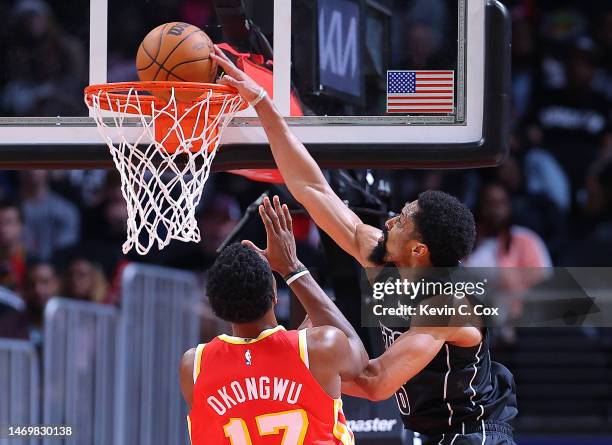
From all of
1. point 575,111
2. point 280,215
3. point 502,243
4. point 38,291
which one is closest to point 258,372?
point 280,215

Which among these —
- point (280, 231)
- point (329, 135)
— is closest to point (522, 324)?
point (329, 135)

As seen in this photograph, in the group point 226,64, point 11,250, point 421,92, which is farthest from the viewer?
point 11,250

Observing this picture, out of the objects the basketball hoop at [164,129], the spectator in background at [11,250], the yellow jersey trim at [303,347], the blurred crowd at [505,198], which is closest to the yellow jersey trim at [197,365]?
the yellow jersey trim at [303,347]

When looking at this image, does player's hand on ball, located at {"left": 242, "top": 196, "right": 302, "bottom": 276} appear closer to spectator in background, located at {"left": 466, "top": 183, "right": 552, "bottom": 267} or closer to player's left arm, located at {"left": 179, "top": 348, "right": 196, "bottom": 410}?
player's left arm, located at {"left": 179, "top": 348, "right": 196, "bottom": 410}

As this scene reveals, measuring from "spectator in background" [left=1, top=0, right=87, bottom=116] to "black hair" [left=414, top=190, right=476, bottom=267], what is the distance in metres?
1.52

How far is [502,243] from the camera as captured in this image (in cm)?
754

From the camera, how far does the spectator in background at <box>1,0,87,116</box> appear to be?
177 inches

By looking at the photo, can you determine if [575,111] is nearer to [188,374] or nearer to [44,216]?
[44,216]

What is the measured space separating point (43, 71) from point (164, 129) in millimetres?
828

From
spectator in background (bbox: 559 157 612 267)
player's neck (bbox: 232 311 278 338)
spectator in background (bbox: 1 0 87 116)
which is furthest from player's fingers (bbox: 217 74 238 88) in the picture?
spectator in background (bbox: 559 157 612 267)

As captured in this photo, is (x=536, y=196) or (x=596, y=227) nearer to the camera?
(x=536, y=196)

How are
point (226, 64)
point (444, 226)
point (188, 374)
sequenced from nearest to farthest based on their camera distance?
point (188, 374), point (444, 226), point (226, 64)

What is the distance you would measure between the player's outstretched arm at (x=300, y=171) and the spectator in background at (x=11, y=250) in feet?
12.3

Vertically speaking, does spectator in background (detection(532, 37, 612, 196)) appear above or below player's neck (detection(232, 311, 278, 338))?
above
